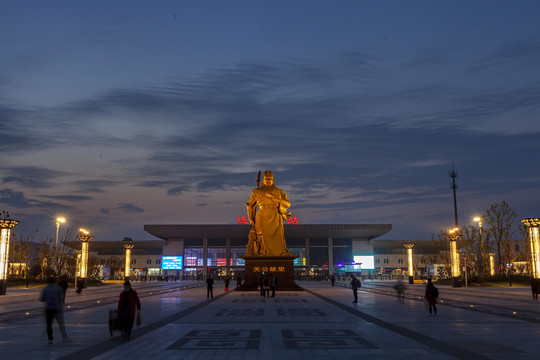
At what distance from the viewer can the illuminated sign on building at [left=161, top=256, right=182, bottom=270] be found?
131m

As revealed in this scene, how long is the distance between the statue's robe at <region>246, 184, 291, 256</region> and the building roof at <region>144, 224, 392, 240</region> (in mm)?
78884

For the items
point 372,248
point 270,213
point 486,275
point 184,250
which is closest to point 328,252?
point 372,248

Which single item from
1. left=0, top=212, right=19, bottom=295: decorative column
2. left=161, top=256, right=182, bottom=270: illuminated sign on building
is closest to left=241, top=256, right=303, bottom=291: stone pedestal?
left=0, top=212, right=19, bottom=295: decorative column

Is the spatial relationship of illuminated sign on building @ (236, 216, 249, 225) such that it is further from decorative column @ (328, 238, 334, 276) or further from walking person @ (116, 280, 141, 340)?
walking person @ (116, 280, 141, 340)

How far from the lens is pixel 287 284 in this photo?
45.0 meters

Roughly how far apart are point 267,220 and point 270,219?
29cm

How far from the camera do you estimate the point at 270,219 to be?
46750mm

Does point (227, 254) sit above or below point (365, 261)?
above

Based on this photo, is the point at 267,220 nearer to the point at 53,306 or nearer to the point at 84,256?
the point at 84,256

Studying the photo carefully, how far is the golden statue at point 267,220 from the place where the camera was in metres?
45.7

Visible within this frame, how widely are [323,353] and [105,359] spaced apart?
491cm

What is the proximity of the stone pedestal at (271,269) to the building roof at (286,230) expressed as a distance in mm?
80773

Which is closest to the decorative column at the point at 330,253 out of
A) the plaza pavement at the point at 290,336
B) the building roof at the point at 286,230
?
the building roof at the point at 286,230

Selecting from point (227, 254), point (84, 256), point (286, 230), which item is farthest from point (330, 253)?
point (84, 256)
